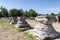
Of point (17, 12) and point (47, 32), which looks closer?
point (47, 32)

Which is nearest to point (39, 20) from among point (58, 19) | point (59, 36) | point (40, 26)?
point (40, 26)

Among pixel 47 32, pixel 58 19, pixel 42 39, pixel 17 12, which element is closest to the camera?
pixel 42 39

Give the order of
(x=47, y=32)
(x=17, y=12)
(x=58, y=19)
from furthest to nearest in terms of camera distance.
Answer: (x=17, y=12), (x=58, y=19), (x=47, y=32)

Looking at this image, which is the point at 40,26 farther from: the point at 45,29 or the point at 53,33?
the point at 53,33

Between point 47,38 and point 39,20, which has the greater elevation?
point 39,20

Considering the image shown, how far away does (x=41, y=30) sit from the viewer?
258 inches

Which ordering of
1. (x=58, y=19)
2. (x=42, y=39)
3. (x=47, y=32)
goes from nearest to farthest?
(x=42, y=39) < (x=47, y=32) < (x=58, y=19)

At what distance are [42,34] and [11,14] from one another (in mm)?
44224

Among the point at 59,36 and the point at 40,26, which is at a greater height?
the point at 40,26

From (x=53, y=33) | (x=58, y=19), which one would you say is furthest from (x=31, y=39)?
(x=58, y=19)

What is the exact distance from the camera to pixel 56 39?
6035 mm

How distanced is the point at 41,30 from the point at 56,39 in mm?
898

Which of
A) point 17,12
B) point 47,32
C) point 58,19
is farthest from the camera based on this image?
point 17,12

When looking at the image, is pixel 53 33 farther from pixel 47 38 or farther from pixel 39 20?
pixel 39 20
